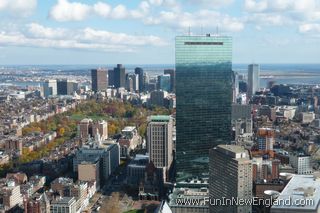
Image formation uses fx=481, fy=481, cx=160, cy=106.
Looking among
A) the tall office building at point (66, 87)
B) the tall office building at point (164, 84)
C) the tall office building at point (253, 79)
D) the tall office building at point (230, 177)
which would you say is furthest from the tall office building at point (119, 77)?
the tall office building at point (230, 177)

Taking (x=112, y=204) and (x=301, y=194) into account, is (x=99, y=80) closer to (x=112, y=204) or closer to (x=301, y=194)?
(x=112, y=204)

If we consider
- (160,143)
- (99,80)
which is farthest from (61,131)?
(99,80)

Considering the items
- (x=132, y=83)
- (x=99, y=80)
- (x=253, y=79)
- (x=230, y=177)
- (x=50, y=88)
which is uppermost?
(x=253, y=79)

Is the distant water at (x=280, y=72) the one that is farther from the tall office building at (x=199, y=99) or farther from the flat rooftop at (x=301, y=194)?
the flat rooftop at (x=301, y=194)

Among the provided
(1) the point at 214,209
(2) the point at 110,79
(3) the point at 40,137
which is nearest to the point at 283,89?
(2) the point at 110,79

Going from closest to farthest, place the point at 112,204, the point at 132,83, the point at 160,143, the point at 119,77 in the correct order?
the point at 112,204
the point at 160,143
the point at 132,83
the point at 119,77

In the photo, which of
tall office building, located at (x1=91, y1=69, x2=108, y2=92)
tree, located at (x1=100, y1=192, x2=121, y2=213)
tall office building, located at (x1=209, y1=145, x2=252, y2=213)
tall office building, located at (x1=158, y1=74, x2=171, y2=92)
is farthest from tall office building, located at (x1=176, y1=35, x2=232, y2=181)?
tall office building, located at (x1=91, y1=69, x2=108, y2=92)

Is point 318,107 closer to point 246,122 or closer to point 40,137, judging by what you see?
point 246,122
